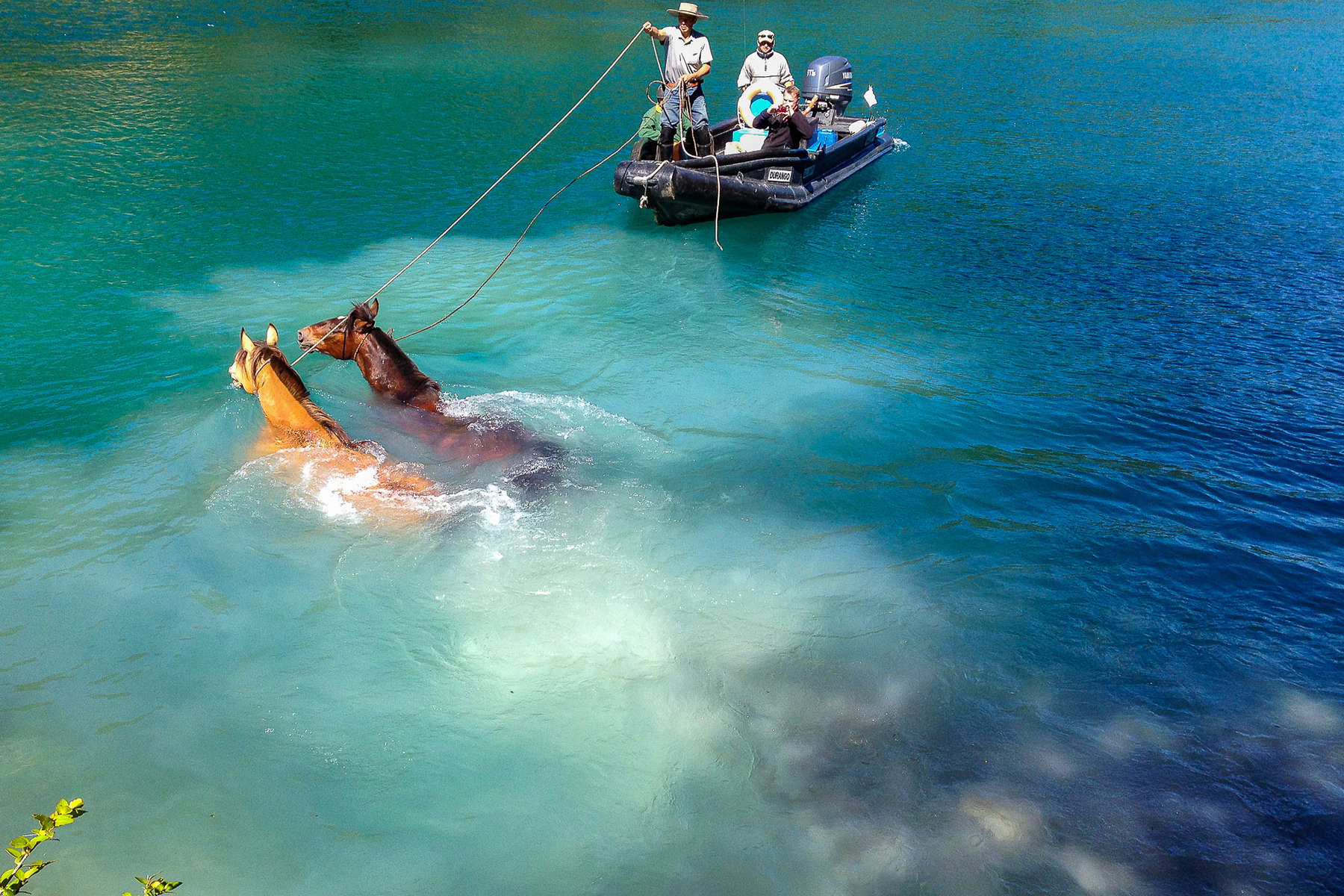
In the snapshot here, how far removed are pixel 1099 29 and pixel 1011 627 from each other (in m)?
32.2

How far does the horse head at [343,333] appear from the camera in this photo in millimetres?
7716

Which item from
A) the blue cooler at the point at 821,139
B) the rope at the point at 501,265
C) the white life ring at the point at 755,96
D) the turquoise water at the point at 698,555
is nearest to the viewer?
the turquoise water at the point at 698,555

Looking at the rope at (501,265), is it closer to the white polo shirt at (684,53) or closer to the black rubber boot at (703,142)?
the black rubber boot at (703,142)

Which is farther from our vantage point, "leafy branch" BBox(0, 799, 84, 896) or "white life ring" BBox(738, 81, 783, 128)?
"white life ring" BBox(738, 81, 783, 128)

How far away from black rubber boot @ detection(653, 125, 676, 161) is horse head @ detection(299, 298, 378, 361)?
778 centimetres

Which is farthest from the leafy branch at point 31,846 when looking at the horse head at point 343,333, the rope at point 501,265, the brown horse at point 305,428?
the rope at point 501,265

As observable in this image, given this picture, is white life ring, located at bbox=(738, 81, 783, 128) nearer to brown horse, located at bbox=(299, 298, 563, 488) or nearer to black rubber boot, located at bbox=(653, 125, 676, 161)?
black rubber boot, located at bbox=(653, 125, 676, 161)

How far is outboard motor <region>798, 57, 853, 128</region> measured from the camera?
17.6 metres

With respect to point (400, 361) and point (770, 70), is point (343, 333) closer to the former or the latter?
point (400, 361)

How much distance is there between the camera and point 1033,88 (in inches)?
914

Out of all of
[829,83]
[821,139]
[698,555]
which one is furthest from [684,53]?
[698,555]

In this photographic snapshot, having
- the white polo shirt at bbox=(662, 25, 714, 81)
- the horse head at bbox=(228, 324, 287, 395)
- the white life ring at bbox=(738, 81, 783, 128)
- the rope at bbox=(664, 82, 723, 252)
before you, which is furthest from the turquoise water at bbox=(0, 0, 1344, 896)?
the white polo shirt at bbox=(662, 25, 714, 81)

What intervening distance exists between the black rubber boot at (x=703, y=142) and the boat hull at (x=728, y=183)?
1.02 ft

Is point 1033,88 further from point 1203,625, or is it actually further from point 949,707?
point 949,707
